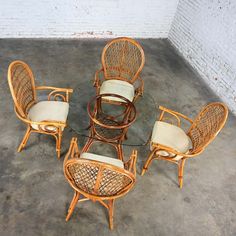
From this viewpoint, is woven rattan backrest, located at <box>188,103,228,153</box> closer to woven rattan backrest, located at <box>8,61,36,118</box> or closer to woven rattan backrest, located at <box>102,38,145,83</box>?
woven rattan backrest, located at <box>102,38,145,83</box>

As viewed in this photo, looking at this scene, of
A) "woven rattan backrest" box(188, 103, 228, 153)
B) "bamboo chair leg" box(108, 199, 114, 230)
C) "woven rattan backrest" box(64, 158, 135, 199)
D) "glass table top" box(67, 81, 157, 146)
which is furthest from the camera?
"glass table top" box(67, 81, 157, 146)

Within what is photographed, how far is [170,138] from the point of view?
261cm

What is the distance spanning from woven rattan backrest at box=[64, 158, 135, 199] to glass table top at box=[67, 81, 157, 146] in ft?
1.94

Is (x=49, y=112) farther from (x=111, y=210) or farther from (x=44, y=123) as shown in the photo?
(x=111, y=210)

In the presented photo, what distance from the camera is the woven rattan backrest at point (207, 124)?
2.35m

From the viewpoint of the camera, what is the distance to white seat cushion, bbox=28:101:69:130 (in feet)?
8.39

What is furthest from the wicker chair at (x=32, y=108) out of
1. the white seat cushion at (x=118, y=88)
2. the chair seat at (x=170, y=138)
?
the chair seat at (x=170, y=138)

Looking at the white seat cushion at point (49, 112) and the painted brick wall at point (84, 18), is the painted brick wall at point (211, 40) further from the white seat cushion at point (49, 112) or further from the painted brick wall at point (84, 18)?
the white seat cushion at point (49, 112)

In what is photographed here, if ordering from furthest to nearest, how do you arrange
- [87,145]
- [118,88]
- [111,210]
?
[118,88]
[87,145]
[111,210]

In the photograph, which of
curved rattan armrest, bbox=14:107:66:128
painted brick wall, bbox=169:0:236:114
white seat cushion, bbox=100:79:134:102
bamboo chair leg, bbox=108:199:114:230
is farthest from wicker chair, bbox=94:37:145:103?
painted brick wall, bbox=169:0:236:114

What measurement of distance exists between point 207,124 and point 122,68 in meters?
1.41

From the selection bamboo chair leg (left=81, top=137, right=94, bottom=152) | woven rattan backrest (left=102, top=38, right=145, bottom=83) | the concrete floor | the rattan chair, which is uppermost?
woven rattan backrest (left=102, top=38, right=145, bottom=83)

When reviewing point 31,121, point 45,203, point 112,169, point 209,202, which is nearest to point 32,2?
point 31,121

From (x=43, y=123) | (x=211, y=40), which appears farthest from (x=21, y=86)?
(x=211, y=40)
